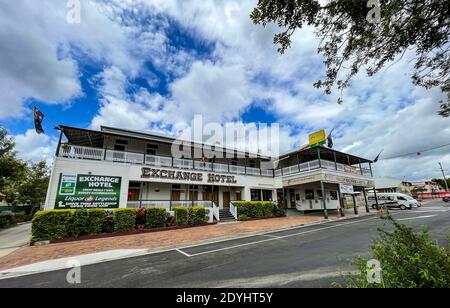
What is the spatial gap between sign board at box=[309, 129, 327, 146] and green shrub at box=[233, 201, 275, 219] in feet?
24.4

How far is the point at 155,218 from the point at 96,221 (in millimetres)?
3458

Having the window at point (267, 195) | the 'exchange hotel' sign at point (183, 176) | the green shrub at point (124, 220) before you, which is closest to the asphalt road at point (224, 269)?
the green shrub at point (124, 220)

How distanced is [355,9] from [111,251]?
11.1m

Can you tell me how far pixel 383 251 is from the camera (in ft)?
10.2

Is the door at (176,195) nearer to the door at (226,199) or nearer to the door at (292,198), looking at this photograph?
the door at (226,199)

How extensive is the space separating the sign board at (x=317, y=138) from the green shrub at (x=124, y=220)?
17029 mm

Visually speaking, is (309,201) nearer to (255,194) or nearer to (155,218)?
(255,194)

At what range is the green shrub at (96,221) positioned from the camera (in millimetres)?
11899

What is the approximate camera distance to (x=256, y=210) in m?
19.7

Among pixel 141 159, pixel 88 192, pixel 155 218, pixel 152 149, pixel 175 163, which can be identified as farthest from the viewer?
pixel 152 149

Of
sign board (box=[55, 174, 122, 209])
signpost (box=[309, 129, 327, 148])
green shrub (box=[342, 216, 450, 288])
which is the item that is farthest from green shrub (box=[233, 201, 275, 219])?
green shrub (box=[342, 216, 450, 288])

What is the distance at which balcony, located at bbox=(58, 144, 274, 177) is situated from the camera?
14086 millimetres

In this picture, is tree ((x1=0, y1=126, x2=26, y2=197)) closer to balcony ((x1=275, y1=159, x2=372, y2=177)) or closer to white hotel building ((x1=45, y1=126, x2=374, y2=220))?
white hotel building ((x1=45, y1=126, x2=374, y2=220))

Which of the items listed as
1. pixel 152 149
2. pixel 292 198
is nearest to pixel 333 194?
pixel 292 198
